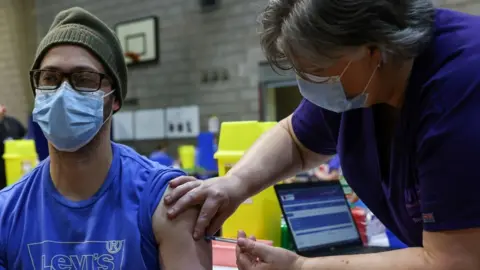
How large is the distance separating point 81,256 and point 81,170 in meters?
0.20

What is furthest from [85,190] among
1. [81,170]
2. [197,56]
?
[197,56]

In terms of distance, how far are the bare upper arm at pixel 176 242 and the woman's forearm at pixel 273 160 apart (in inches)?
7.4

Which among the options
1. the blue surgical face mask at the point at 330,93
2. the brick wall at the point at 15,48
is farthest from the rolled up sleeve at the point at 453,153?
the brick wall at the point at 15,48

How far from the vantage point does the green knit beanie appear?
123 cm

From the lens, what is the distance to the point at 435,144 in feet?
2.94

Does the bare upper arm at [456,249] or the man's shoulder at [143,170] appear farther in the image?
the man's shoulder at [143,170]

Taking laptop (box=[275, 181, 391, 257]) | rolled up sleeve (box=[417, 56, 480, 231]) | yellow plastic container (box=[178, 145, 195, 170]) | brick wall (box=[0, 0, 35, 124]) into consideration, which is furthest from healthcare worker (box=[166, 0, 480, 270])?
brick wall (box=[0, 0, 35, 124])

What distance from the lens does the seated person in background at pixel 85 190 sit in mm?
1173

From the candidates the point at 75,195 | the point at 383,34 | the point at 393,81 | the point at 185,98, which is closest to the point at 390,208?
the point at 393,81

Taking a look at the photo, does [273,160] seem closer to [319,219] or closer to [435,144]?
[319,219]

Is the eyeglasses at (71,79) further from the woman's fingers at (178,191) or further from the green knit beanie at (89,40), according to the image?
the woman's fingers at (178,191)

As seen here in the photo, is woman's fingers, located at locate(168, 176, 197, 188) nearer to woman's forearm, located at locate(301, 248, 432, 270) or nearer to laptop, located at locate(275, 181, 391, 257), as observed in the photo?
woman's forearm, located at locate(301, 248, 432, 270)

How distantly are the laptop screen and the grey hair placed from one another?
73cm

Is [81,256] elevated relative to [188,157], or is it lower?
elevated
